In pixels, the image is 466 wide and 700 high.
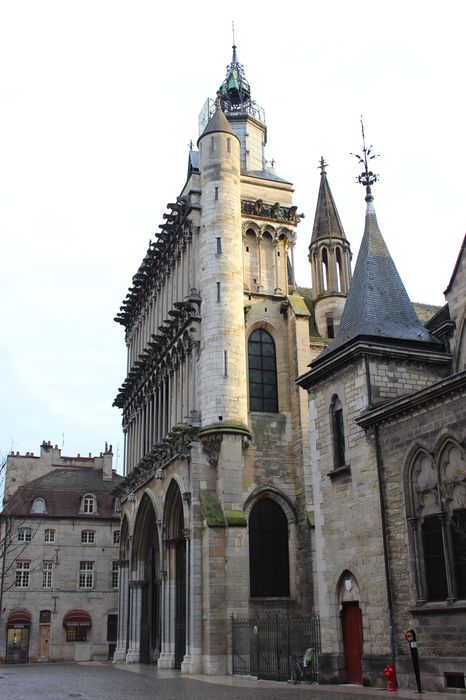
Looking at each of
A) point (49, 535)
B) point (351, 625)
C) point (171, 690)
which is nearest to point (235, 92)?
point (49, 535)

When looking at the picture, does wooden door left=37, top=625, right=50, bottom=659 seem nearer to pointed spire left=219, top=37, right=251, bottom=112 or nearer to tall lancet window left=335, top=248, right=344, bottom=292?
tall lancet window left=335, top=248, right=344, bottom=292

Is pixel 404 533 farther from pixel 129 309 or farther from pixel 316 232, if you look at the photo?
pixel 129 309

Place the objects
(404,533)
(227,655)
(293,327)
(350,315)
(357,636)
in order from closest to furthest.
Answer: (404,533) → (357,636) → (350,315) → (227,655) → (293,327)

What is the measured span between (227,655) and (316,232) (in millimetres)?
20091

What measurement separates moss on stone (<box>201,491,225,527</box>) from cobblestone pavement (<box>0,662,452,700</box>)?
5340 millimetres

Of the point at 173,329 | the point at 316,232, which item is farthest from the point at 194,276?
the point at 316,232

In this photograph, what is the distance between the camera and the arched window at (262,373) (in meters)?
33.9

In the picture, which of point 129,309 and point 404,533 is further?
point 129,309

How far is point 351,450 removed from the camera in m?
22.4

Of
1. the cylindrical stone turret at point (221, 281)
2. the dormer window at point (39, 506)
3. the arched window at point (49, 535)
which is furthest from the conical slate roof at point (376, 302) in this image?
the dormer window at point (39, 506)

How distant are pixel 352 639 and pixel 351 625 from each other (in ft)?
1.18

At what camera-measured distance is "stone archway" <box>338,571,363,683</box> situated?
70.2 feet

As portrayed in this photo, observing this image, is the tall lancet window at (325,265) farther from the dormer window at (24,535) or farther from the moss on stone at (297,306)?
the dormer window at (24,535)

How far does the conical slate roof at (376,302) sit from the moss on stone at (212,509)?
29.0ft
